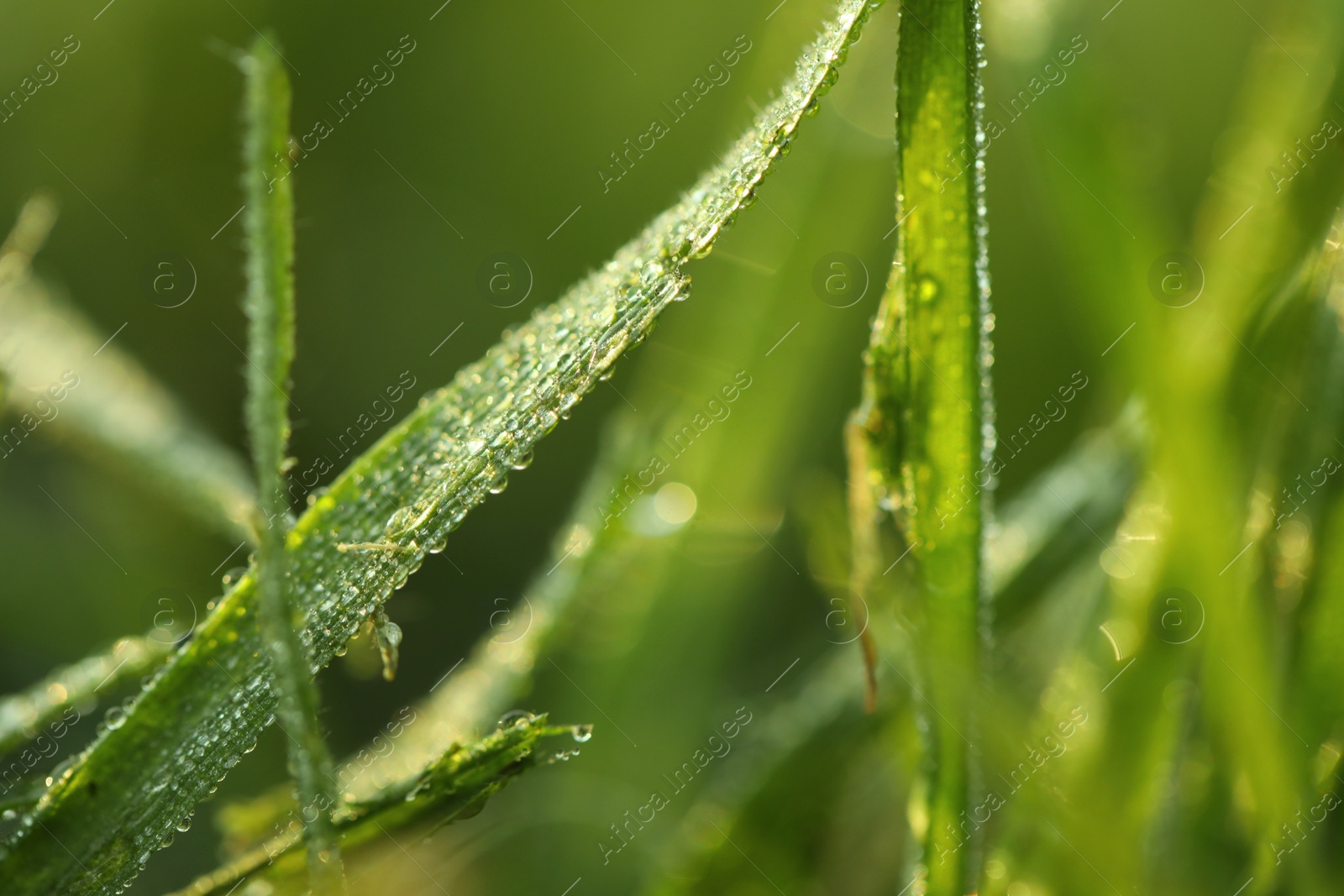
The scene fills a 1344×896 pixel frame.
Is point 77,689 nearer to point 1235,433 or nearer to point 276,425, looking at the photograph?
point 276,425

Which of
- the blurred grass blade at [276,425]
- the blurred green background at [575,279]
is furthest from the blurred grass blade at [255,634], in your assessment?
the blurred green background at [575,279]

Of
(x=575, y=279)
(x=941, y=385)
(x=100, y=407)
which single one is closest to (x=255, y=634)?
(x=941, y=385)

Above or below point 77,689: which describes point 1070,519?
below

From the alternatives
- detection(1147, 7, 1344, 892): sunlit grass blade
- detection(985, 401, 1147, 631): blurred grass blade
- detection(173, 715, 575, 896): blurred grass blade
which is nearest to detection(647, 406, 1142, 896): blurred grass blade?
detection(985, 401, 1147, 631): blurred grass blade

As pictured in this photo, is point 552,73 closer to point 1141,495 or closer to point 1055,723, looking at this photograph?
point 1141,495

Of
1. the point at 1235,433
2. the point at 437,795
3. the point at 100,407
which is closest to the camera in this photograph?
the point at 437,795

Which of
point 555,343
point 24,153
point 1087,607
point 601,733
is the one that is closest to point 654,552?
point 601,733
